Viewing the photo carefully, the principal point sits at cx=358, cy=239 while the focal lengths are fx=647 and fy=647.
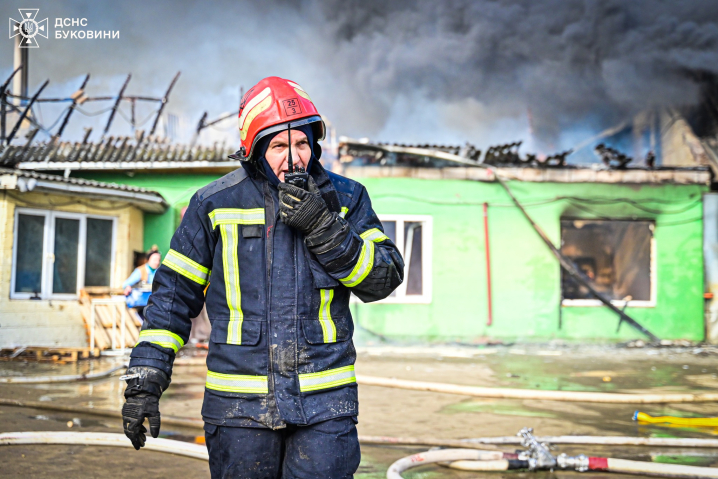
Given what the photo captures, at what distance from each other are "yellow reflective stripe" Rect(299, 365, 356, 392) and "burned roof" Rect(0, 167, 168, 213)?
845 cm

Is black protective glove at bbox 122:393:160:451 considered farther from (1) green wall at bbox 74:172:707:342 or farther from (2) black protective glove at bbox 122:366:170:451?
(1) green wall at bbox 74:172:707:342

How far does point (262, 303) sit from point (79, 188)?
910 cm

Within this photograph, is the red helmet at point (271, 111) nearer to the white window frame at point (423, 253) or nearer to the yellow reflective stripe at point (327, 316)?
the yellow reflective stripe at point (327, 316)

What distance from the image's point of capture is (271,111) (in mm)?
2176

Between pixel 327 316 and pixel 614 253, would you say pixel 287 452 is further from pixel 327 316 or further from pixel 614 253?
pixel 614 253

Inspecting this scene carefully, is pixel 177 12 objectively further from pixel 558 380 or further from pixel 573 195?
pixel 558 380

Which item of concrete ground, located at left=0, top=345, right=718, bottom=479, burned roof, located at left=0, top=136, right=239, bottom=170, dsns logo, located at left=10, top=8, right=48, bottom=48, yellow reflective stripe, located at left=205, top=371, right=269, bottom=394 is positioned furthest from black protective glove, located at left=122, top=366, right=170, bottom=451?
dsns logo, located at left=10, top=8, right=48, bottom=48

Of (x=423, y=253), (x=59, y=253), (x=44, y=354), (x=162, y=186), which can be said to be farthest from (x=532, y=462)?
(x=162, y=186)

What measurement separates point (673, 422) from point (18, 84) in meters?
20.4

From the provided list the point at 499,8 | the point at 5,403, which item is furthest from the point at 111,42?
the point at 5,403

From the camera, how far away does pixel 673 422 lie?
5.12 metres

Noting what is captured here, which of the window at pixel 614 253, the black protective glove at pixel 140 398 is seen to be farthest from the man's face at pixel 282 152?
the window at pixel 614 253

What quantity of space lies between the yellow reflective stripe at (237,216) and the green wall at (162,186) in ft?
34.1

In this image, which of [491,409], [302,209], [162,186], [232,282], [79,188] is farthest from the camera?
[162,186]
